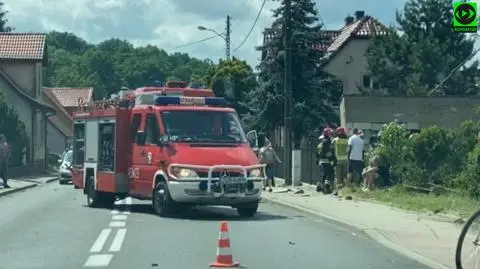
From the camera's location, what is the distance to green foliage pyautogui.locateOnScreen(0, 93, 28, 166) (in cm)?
4751

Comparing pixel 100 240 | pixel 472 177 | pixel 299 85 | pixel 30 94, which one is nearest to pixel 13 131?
pixel 30 94

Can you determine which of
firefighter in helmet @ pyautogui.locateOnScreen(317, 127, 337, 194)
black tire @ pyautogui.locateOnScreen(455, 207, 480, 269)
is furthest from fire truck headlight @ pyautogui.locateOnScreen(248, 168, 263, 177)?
black tire @ pyautogui.locateOnScreen(455, 207, 480, 269)

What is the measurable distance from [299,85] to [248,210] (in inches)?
1041

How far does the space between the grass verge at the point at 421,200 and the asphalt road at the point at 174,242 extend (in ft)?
7.53

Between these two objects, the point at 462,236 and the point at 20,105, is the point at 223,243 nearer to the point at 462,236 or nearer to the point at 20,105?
the point at 462,236

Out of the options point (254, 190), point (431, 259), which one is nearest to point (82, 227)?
point (254, 190)

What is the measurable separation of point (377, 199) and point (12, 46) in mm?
40089

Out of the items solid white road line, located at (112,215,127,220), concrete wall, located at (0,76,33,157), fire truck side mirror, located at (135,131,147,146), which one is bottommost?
solid white road line, located at (112,215,127,220)

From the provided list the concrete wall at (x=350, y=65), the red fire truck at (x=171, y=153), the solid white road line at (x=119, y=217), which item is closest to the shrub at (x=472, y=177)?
the red fire truck at (x=171, y=153)

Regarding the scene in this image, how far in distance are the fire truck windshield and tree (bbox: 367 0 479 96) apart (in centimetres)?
3483

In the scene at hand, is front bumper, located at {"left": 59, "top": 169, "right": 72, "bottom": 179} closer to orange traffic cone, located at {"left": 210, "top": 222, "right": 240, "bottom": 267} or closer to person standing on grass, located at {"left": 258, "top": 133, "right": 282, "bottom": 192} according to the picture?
person standing on grass, located at {"left": 258, "top": 133, "right": 282, "bottom": 192}

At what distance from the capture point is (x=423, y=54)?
54.6m

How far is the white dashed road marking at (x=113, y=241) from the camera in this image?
498 inches

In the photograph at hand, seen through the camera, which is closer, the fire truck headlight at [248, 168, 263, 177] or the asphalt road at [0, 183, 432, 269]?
the asphalt road at [0, 183, 432, 269]
